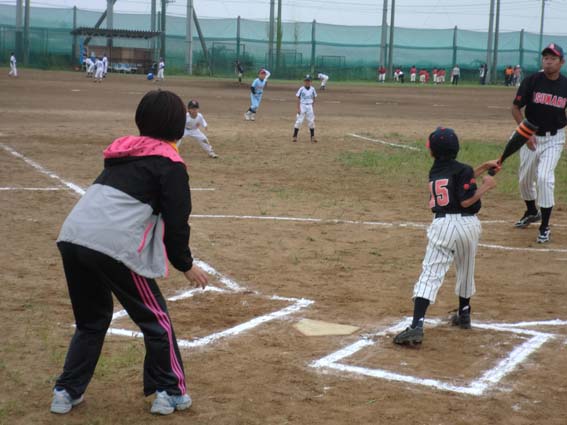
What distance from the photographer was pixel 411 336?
236 inches

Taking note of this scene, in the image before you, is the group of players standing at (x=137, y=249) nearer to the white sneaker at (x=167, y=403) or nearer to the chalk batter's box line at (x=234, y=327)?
the white sneaker at (x=167, y=403)

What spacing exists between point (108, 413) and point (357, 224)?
640cm

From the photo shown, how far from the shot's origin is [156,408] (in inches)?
187

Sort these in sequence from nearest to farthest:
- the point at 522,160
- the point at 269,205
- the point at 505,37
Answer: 1. the point at 522,160
2. the point at 269,205
3. the point at 505,37

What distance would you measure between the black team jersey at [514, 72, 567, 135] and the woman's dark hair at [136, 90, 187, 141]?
616 cm

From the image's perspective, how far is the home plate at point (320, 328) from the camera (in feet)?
20.8

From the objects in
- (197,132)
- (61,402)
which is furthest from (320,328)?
(197,132)

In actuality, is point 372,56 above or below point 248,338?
above

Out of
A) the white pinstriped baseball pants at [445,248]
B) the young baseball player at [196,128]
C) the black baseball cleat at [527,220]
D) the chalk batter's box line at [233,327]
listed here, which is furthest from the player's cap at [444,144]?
the young baseball player at [196,128]

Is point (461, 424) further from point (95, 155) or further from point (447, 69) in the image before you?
point (447, 69)

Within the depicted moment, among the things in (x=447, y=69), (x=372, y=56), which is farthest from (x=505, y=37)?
(x=372, y=56)

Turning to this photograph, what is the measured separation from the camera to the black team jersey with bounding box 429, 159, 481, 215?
6.08 meters

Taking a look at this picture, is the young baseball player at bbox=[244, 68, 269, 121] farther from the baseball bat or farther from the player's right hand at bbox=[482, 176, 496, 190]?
the player's right hand at bbox=[482, 176, 496, 190]

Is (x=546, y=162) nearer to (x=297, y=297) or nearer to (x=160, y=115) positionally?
(x=297, y=297)
